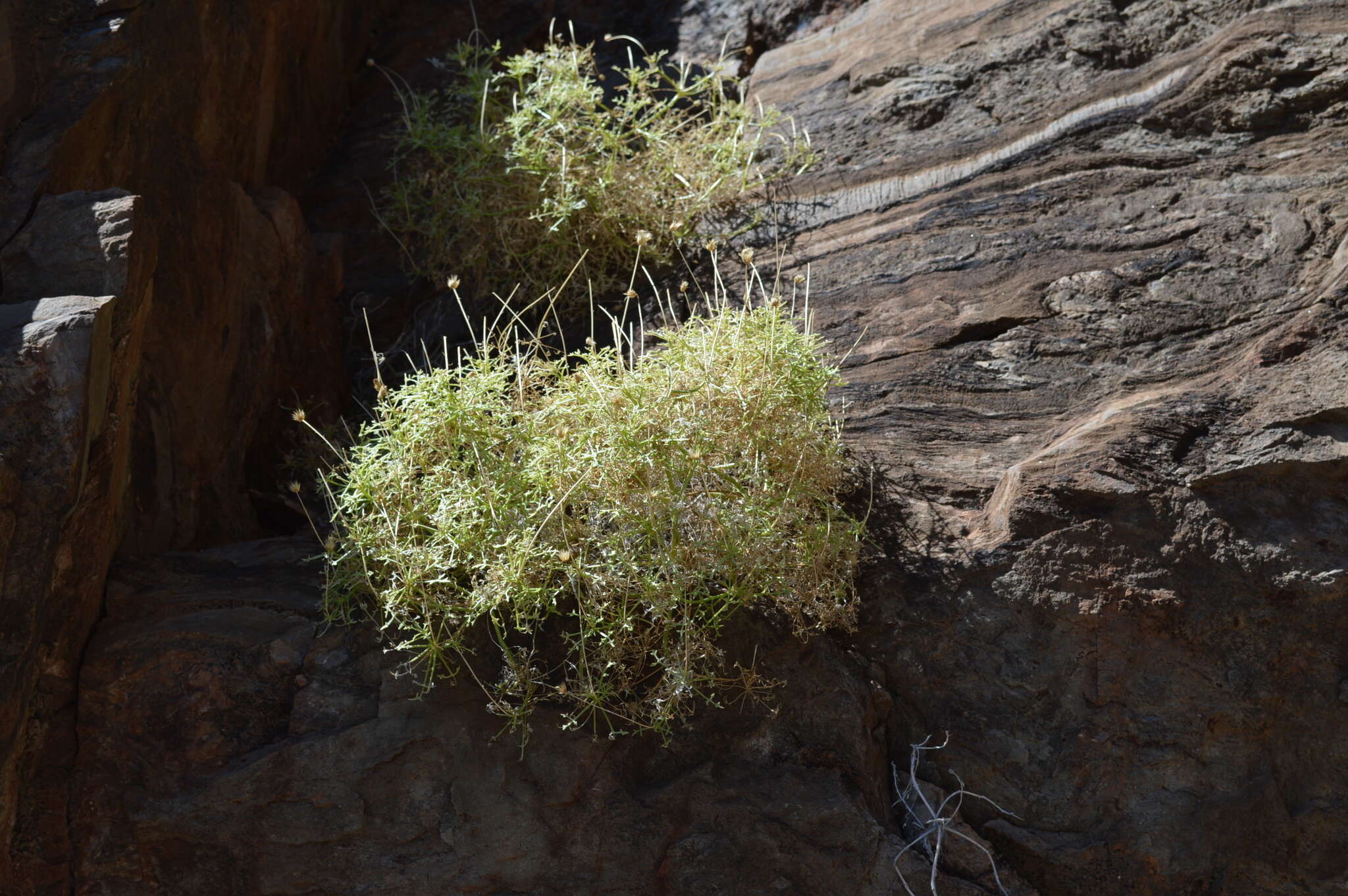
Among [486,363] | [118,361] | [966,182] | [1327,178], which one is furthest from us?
[966,182]

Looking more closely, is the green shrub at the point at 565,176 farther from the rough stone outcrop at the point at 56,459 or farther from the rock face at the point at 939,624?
the rough stone outcrop at the point at 56,459

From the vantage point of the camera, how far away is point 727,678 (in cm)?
234

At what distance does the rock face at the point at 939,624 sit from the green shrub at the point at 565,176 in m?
0.74

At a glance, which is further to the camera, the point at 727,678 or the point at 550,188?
the point at 550,188

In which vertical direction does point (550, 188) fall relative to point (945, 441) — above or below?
above

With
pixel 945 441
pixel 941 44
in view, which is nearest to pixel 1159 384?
pixel 945 441

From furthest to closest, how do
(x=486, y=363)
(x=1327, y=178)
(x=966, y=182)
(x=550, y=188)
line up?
(x=550, y=188), (x=966, y=182), (x=1327, y=178), (x=486, y=363)

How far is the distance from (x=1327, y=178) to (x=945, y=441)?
124cm

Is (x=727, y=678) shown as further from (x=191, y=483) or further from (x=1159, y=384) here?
(x=191, y=483)

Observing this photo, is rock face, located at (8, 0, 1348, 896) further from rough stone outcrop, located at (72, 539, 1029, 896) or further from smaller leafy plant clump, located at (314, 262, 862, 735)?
smaller leafy plant clump, located at (314, 262, 862, 735)

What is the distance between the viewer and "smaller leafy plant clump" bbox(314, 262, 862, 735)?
2.27 metres

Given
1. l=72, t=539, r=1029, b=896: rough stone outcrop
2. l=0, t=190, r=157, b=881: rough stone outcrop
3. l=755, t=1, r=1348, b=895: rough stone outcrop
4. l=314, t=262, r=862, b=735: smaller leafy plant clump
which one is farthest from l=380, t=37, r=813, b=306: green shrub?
l=72, t=539, r=1029, b=896: rough stone outcrop

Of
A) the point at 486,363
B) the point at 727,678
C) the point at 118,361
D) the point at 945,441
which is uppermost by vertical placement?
the point at 118,361

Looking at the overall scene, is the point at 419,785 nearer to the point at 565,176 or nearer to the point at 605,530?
the point at 605,530
